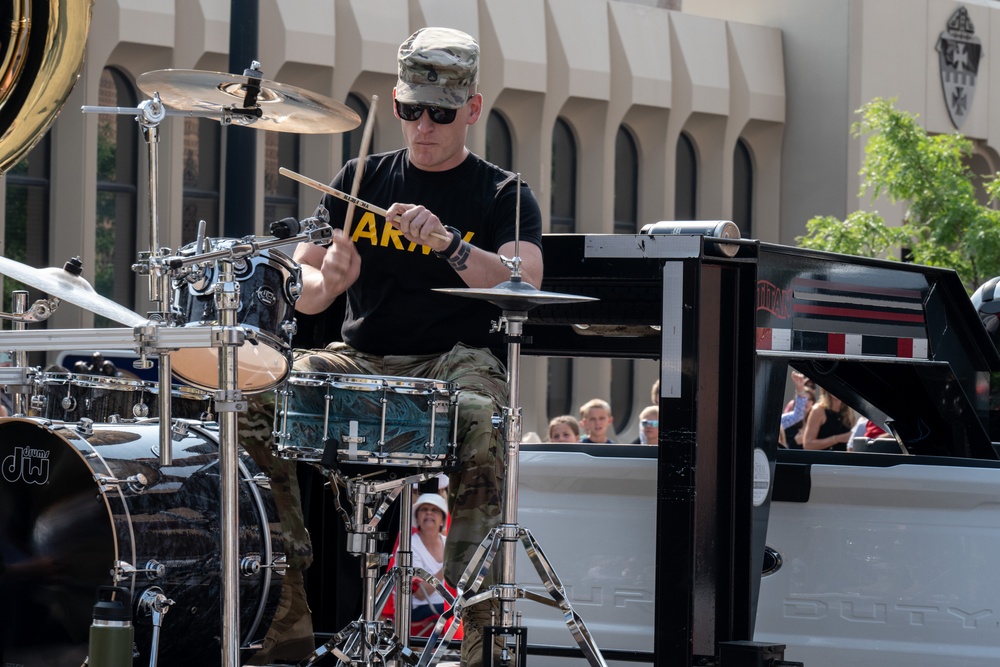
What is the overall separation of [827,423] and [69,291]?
9.01 metres

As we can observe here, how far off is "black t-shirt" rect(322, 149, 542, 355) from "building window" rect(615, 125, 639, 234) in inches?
729

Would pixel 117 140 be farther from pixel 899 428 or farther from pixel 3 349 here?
pixel 3 349

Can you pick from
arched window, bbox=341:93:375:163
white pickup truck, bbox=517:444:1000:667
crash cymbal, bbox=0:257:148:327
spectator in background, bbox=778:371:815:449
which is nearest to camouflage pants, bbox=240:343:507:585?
white pickup truck, bbox=517:444:1000:667

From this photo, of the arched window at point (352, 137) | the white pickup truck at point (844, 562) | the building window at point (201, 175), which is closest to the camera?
the white pickup truck at point (844, 562)

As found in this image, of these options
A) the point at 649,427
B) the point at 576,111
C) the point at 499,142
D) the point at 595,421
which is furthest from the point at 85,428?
the point at 576,111

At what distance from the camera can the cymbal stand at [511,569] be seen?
15.1 ft

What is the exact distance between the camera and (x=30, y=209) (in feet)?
57.7

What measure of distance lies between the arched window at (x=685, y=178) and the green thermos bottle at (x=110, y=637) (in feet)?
68.7

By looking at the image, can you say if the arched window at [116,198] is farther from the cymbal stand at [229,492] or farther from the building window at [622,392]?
the cymbal stand at [229,492]

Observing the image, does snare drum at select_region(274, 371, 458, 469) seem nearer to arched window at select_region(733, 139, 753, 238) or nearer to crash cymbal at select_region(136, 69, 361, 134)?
crash cymbal at select_region(136, 69, 361, 134)

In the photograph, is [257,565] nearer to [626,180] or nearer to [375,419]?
[375,419]

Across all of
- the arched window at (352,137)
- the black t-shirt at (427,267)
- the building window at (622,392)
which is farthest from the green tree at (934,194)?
the black t-shirt at (427,267)

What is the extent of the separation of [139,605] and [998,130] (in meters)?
23.6

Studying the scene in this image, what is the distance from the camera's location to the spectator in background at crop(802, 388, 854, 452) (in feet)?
39.4
